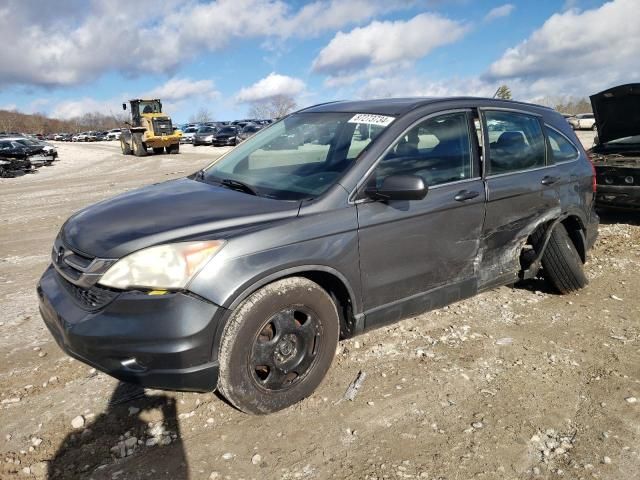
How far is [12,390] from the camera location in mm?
3188

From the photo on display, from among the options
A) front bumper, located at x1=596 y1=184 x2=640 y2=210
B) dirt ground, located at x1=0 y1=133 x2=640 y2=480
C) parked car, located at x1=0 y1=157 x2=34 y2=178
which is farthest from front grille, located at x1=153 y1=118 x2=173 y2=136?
dirt ground, located at x1=0 y1=133 x2=640 y2=480

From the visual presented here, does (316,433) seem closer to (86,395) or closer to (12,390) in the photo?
(86,395)

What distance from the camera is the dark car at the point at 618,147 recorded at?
22.4ft

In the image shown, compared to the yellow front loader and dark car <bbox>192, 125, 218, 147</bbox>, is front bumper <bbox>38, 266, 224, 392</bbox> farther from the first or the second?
dark car <bbox>192, 125, 218, 147</bbox>

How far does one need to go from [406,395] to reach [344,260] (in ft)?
3.16

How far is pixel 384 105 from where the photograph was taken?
3.63 meters

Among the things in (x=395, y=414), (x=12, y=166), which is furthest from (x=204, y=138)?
(x=395, y=414)

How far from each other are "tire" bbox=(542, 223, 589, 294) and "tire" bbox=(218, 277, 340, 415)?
7.79ft

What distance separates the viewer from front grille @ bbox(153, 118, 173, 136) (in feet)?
92.7

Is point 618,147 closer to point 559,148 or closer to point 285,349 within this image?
point 559,148

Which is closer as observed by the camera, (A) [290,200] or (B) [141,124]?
(A) [290,200]

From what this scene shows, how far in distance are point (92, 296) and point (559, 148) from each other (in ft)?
13.0

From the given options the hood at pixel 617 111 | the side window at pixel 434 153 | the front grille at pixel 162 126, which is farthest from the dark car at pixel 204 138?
the side window at pixel 434 153

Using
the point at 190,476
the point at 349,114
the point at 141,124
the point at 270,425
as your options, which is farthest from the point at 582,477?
the point at 141,124
